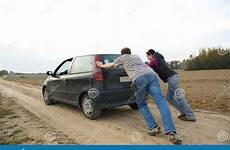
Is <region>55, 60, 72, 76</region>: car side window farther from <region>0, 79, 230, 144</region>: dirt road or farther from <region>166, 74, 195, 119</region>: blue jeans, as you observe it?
<region>166, 74, 195, 119</region>: blue jeans

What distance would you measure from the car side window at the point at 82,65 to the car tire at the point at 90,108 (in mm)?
736

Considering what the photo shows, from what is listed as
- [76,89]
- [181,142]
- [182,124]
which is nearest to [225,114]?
[182,124]

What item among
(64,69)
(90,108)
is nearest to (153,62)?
(90,108)

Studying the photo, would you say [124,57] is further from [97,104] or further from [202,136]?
[202,136]

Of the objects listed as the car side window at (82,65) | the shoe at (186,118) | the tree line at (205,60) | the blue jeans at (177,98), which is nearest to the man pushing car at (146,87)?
the blue jeans at (177,98)

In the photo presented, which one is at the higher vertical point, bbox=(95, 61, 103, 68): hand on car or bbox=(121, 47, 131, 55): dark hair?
bbox=(121, 47, 131, 55): dark hair

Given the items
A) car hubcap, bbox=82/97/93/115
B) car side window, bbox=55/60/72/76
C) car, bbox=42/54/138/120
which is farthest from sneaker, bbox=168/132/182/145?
car side window, bbox=55/60/72/76

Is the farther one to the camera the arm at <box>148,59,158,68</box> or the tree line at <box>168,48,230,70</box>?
the tree line at <box>168,48,230,70</box>

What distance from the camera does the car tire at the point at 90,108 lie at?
7180 mm

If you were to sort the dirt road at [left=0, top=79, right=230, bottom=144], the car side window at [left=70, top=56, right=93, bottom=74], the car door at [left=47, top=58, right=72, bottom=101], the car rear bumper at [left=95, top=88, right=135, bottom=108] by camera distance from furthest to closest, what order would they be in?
the car door at [left=47, top=58, right=72, bottom=101]
the car side window at [left=70, top=56, right=93, bottom=74]
the car rear bumper at [left=95, top=88, right=135, bottom=108]
the dirt road at [left=0, top=79, right=230, bottom=144]

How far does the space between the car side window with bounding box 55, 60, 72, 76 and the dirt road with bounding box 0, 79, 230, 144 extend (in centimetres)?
120

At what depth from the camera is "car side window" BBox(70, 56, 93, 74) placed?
7.63 m

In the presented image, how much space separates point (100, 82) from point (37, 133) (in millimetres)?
1906

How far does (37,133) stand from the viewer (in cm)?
627
